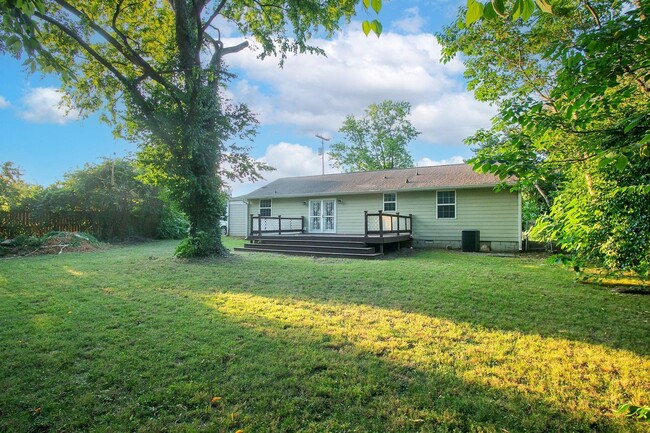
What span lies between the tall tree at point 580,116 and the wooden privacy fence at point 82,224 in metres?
16.8

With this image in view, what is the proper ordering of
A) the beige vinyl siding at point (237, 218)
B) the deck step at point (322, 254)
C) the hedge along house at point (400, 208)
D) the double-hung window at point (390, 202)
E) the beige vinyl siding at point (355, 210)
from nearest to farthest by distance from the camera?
1. the deck step at point (322, 254)
2. the hedge along house at point (400, 208)
3. the double-hung window at point (390, 202)
4. the beige vinyl siding at point (355, 210)
5. the beige vinyl siding at point (237, 218)

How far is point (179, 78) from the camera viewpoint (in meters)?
9.59

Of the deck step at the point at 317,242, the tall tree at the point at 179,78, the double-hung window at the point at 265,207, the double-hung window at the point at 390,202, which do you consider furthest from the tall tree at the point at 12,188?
the double-hung window at the point at 390,202

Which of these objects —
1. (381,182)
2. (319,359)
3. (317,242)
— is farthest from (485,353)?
(381,182)

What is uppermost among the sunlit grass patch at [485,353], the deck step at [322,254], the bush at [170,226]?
the bush at [170,226]

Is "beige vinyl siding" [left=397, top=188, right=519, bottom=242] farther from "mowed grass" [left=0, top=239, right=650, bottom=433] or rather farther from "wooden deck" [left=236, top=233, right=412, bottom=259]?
"mowed grass" [left=0, top=239, right=650, bottom=433]

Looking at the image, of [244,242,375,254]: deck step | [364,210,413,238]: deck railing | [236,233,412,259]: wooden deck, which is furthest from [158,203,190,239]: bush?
[364,210,413,238]: deck railing

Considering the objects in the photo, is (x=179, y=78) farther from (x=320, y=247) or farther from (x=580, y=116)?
(x=580, y=116)

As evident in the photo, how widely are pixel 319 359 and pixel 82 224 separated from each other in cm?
1711

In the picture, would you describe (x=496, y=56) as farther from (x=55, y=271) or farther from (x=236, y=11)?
(x=55, y=271)

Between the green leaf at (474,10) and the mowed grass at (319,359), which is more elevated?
the green leaf at (474,10)

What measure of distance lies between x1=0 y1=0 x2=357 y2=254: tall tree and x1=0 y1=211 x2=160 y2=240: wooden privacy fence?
237 inches

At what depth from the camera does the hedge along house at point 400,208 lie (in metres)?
12.7

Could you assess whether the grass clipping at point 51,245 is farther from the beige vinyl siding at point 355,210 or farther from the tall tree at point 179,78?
the beige vinyl siding at point 355,210
